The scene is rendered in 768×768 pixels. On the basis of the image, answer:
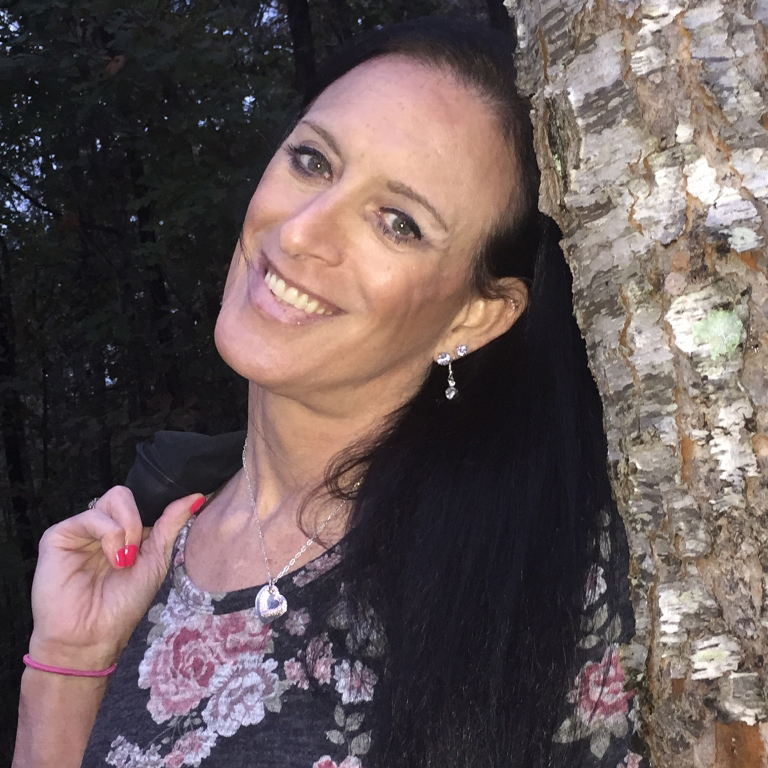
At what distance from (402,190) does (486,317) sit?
45 cm

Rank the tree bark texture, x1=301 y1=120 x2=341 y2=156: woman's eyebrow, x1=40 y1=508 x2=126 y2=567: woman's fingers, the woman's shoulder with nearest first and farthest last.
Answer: the tree bark texture, x1=301 y1=120 x2=341 y2=156: woman's eyebrow, x1=40 y1=508 x2=126 y2=567: woman's fingers, the woman's shoulder

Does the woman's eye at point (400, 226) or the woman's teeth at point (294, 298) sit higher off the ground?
the woman's eye at point (400, 226)

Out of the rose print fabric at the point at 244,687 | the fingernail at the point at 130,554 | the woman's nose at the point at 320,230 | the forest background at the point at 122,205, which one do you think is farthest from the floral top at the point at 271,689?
the forest background at the point at 122,205

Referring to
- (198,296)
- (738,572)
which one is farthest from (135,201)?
(738,572)

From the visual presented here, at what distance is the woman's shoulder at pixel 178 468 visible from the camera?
90.8 inches

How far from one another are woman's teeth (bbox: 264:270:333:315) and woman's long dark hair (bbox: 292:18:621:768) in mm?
386

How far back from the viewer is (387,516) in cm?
183

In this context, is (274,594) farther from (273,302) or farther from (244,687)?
(273,302)

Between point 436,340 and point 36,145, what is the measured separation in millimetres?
5071

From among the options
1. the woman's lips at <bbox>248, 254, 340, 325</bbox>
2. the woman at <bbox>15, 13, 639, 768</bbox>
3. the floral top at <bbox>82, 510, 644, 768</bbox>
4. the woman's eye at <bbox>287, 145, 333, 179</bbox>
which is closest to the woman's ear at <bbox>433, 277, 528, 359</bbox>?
the woman at <bbox>15, 13, 639, 768</bbox>

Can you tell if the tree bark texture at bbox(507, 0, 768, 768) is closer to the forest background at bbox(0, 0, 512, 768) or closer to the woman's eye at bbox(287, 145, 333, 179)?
the woman's eye at bbox(287, 145, 333, 179)

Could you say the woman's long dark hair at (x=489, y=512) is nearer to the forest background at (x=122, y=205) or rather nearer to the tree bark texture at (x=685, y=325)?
the tree bark texture at (x=685, y=325)

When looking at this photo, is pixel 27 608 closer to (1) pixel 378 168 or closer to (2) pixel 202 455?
(2) pixel 202 455

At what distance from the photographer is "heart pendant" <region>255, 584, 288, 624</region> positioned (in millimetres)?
1793
